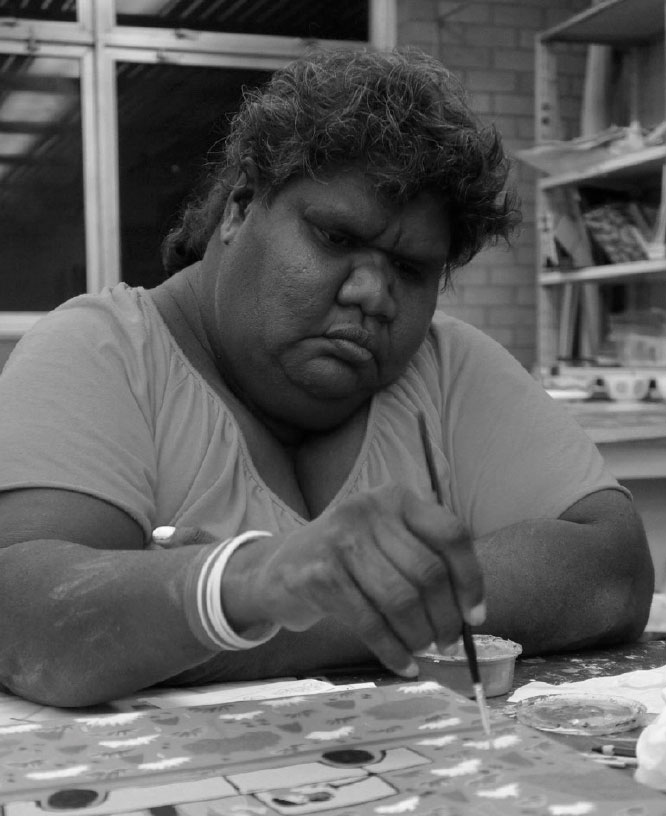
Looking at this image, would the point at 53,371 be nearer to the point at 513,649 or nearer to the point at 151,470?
the point at 151,470

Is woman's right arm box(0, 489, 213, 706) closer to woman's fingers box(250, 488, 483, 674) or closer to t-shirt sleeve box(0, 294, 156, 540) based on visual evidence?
t-shirt sleeve box(0, 294, 156, 540)

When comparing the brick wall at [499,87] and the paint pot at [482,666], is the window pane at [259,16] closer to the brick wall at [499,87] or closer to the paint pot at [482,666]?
the brick wall at [499,87]

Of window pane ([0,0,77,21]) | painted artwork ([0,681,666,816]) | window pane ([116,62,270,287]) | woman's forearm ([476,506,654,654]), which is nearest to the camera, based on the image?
painted artwork ([0,681,666,816])

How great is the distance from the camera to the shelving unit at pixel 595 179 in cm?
421

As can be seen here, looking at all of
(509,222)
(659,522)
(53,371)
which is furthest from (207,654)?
(659,522)

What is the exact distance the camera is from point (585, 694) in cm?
102

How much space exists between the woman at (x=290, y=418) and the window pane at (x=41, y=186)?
3.54 m

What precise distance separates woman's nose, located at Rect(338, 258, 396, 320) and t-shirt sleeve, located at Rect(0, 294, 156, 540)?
250 millimetres

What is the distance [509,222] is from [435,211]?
18 centimetres

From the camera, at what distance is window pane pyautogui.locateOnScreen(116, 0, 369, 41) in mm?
4953

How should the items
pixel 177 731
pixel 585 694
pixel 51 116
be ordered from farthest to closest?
1. pixel 51 116
2. pixel 585 694
3. pixel 177 731

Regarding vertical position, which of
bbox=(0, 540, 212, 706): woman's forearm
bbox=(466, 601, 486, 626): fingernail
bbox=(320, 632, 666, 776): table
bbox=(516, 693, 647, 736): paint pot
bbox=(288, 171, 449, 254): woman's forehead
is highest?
bbox=(288, 171, 449, 254): woman's forehead

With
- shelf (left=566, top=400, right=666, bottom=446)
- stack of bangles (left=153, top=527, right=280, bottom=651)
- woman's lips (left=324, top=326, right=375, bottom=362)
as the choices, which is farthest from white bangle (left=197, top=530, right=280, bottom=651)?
shelf (left=566, top=400, right=666, bottom=446)

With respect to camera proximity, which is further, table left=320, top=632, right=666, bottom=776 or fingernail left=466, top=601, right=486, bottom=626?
table left=320, top=632, right=666, bottom=776
